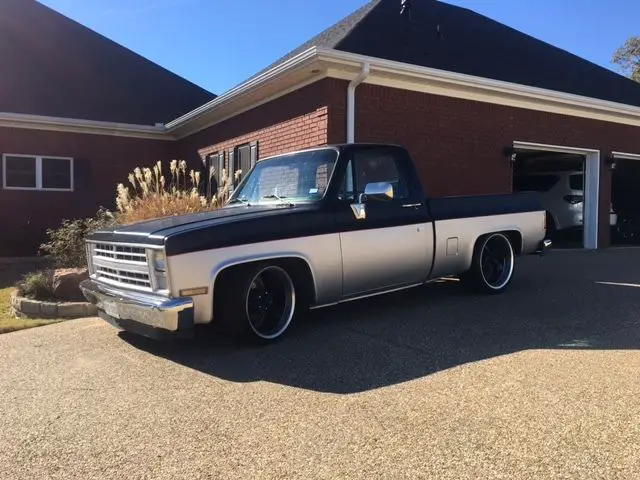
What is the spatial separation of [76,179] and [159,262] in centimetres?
1195

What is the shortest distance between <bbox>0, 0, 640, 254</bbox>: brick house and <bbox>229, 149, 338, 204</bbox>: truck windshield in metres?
2.82

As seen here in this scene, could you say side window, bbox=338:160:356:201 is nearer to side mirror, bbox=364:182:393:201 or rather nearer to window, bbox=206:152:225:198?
side mirror, bbox=364:182:393:201

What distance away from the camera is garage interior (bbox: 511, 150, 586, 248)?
581 inches

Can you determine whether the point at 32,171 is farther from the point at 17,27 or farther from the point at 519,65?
the point at 519,65

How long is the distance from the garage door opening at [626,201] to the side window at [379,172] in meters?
11.9

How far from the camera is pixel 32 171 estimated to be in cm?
1452

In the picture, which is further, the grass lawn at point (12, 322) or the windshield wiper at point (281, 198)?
the grass lawn at point (12, 322)

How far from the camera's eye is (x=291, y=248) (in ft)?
16.1

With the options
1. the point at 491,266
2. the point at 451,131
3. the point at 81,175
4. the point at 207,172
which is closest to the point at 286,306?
the point at 491,266

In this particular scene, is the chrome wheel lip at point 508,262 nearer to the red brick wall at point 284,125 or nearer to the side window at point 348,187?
the side window at point 348,187

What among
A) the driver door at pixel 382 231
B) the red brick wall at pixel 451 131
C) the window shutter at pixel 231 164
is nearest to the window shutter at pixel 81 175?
the window shutter at pixel 231 164

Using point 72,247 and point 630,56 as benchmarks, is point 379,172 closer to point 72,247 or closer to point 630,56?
point 72,247

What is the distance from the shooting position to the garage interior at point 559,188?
14.8 m

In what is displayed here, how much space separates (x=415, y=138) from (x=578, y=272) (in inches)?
143
